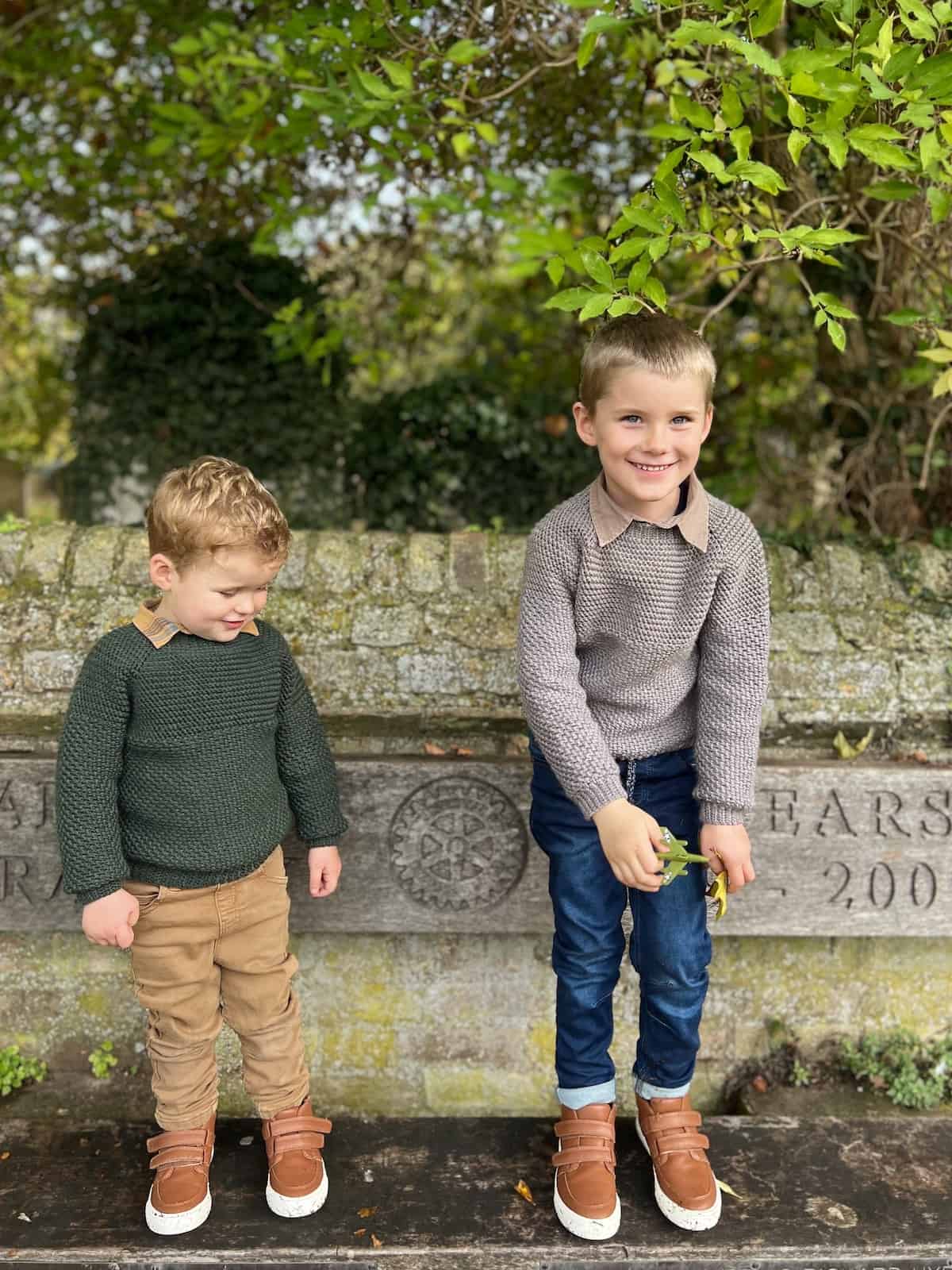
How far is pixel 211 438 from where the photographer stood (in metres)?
4.77

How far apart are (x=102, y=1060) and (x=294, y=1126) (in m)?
0.68

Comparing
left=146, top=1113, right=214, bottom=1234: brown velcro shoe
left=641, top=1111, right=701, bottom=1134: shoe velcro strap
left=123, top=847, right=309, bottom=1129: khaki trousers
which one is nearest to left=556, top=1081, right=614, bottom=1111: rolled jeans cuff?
left=641, top=1111, right=701, bottom=1134: shoe velcro strap

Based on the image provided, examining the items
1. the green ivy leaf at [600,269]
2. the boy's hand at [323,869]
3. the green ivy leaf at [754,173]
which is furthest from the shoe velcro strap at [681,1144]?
the green ivy leaf at [754,173]

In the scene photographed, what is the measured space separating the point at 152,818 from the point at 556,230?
183 centimetres

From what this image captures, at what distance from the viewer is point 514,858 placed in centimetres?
249

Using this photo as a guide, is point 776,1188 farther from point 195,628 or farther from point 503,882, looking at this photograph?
point 195,628

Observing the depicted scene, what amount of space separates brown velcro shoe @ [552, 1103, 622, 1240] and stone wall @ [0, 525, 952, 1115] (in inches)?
20.0

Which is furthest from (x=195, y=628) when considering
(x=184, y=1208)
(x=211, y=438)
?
(x=211, y=438)

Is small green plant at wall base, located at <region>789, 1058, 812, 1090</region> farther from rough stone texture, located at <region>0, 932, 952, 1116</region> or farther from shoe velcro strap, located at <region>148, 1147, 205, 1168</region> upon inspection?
shoe velcro strap, located at <region>148, 1147, 205, 1168</region>

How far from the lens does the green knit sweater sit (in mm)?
1901

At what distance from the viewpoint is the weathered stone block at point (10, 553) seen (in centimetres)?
264

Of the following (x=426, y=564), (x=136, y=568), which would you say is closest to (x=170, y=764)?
(x=136, y=568)

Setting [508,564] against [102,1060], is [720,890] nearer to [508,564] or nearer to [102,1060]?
[508,564]

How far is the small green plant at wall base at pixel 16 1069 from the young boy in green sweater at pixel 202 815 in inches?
26.1
